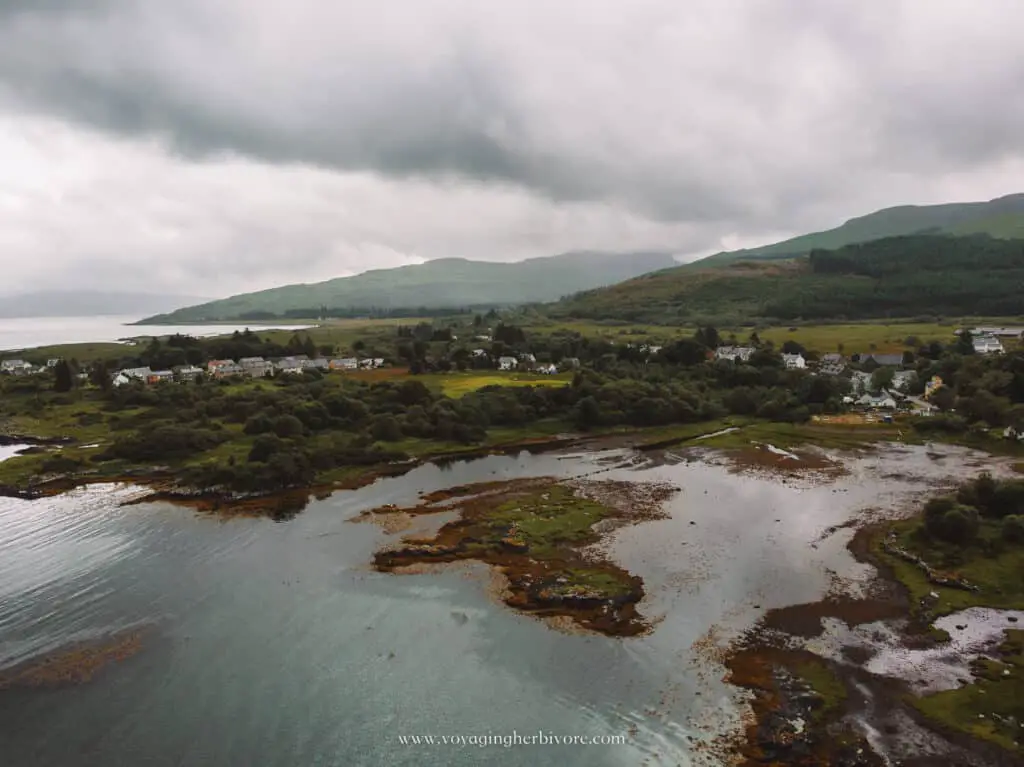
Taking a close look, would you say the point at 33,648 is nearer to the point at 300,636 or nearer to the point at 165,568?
the point at 165,568

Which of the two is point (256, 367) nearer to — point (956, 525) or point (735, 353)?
point (735, 353)

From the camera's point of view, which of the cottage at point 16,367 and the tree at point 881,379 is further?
the cottage at point 16,367

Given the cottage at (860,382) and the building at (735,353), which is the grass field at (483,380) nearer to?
the building at (735,353)

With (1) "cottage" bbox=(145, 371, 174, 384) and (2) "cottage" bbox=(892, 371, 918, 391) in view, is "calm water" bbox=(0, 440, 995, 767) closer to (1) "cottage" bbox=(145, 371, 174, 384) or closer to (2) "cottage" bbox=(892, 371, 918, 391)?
(2) "cottage" bbox=(892, 371, 918, 391)

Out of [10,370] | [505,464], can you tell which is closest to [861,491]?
[505,464]

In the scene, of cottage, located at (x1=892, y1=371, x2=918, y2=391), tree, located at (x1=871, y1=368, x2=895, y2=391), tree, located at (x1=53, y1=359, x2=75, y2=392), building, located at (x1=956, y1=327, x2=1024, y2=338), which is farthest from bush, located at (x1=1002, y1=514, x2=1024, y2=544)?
tree, located at (x1=53, y1=359, x2=75, y2=392)

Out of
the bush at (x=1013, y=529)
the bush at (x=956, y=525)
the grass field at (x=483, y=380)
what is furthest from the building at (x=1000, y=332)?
the bush at (x=956, y=525)

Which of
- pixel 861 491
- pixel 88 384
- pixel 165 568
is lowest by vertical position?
pixel 861 491
